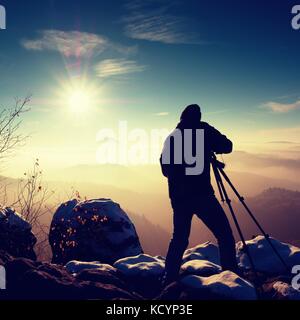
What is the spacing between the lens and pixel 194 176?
24.8ft

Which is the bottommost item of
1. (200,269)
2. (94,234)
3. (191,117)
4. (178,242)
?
(200,269)

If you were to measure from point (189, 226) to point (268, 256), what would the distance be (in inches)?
124

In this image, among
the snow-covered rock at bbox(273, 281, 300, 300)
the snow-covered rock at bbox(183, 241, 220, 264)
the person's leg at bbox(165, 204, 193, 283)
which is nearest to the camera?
the snow-covered rock at bbox(273, 281, 300, 300)

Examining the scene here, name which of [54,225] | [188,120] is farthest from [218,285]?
[54,225]

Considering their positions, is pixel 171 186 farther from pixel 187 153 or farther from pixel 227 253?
pixel 227 253

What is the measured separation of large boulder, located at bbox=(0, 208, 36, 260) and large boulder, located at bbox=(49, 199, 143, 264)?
3.05 feet

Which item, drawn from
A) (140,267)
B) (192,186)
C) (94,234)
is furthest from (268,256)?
(94,234)

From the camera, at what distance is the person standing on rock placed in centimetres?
753

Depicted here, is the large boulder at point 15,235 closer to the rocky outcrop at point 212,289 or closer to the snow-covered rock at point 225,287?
the rocky outcrop at point 212,289

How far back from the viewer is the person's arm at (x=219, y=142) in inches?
304

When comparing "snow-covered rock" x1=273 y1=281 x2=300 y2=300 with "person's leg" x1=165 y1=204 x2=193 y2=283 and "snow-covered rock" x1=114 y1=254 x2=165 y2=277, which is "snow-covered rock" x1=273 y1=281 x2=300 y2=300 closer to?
"person's leg" x1=165 y1=204 x2=193 y2=283

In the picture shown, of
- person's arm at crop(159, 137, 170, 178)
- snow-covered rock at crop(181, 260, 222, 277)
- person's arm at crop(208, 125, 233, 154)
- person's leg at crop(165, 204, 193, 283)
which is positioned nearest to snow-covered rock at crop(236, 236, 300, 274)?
snow-covered rock at crop(181, 260, 222, 277)
